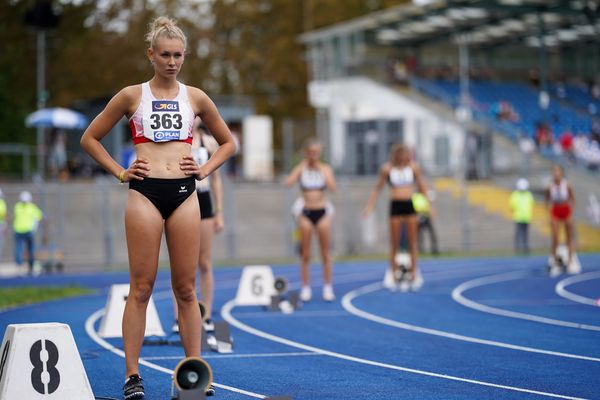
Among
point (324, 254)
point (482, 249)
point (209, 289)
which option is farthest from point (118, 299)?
point (482, 249)

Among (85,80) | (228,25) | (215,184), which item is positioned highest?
(228,25)

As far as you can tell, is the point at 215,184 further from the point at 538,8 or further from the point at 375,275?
the point at 538,8

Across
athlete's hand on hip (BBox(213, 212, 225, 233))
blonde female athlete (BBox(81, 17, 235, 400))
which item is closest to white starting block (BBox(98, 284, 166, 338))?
athlete's hand on hip (BBox(213, 212, 225, 233))

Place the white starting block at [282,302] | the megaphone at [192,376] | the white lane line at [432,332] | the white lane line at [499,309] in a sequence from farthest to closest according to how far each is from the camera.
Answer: the white starting block at [282,302], the white lane line at [499,309], the white lane line at [432,332], the megaphone at [192,376]

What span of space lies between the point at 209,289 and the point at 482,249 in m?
23.6

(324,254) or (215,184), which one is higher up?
(215,184)

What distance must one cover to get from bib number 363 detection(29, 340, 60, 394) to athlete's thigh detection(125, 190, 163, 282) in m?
0.75

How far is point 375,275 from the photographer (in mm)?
22984

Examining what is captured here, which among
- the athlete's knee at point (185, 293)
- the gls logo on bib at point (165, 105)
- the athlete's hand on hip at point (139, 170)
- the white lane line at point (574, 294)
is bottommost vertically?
the white lane line at point (574, 294)

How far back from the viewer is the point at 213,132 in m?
7.99

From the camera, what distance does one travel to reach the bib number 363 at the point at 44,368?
23.6ft

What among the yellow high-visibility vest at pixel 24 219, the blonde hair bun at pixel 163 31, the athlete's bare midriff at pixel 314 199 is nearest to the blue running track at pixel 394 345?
the athlete's bare midriff at pixel 314 199

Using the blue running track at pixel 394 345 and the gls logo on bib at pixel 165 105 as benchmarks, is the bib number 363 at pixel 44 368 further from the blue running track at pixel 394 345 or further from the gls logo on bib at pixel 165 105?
the gls logo on bib at pixel 165 105

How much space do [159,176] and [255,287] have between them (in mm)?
8887
